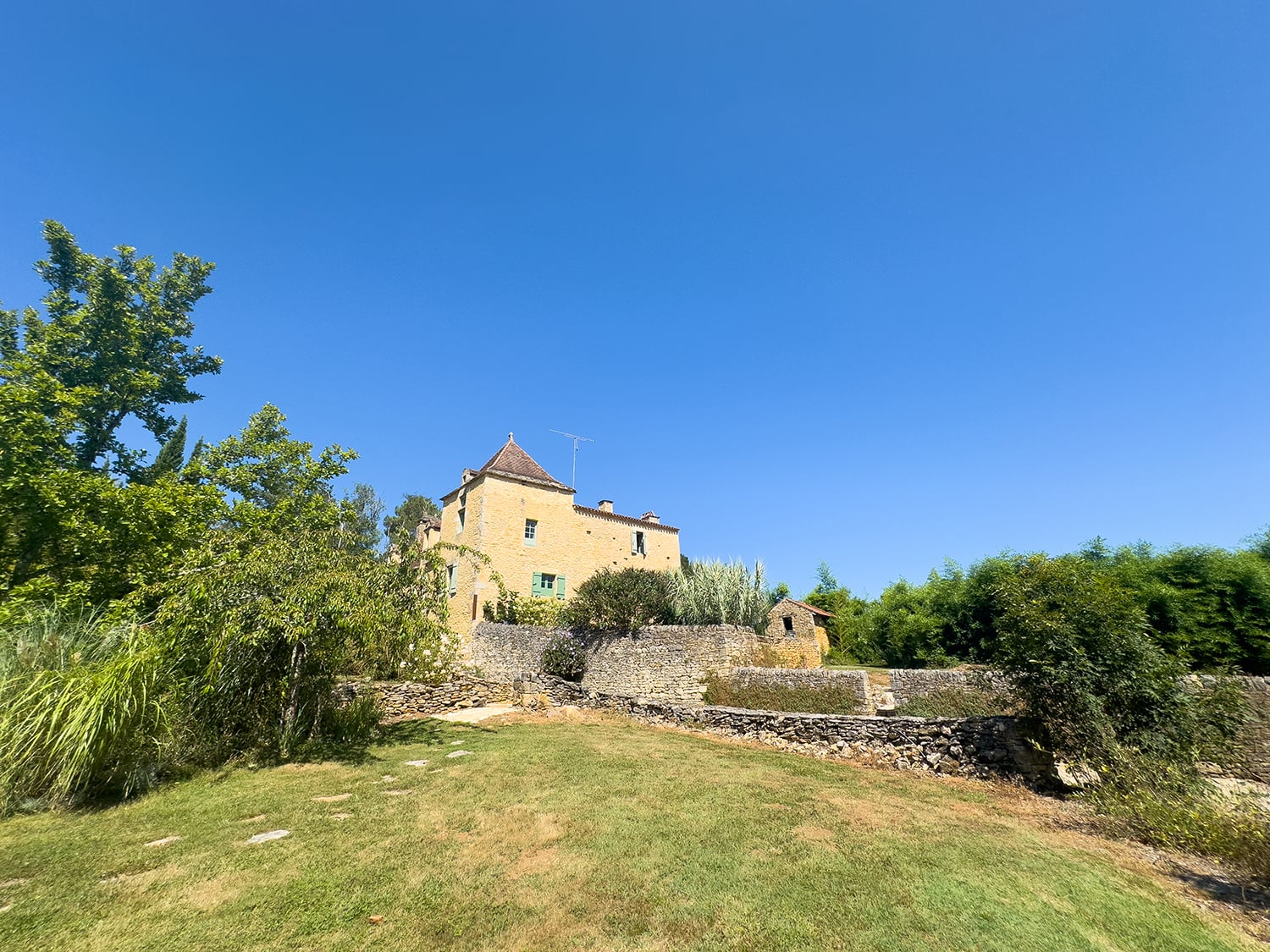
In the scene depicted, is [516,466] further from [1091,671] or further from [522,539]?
[1091,671]

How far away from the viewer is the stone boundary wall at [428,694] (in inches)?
504

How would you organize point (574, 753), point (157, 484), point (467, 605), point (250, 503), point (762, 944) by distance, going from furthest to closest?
1. point (467, 605)
2. point (250, 503)
3. point (157, 484)
4. point (574, 753)
5. point (762, 944)

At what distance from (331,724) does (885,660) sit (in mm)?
17015

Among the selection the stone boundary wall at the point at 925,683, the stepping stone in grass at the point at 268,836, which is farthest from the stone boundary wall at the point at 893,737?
the stepping stone in grass at the point at 268,836

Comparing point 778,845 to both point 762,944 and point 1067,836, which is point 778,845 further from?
point 1067,836

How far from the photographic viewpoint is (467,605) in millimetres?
23969

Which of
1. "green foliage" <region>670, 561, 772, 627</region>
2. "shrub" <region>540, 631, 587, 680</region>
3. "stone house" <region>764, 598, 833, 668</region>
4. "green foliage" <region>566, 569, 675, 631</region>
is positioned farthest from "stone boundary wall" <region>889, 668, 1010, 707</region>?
"shrub" <region>540, 631, 587, 680</region>

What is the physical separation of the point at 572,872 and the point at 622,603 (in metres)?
12.8

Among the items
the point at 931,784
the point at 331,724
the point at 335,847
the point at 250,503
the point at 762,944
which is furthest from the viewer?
the point at 250,503

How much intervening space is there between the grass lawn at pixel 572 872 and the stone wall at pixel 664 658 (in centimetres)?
770

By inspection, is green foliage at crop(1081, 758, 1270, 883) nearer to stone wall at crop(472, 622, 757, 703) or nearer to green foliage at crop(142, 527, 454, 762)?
stone wall at crop(472, 622, 757, 703)

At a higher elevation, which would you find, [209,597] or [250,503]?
[250,503]

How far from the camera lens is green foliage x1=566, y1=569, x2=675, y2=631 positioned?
1731 cm

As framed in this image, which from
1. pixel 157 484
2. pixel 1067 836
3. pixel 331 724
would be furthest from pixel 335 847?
pixel 157 484
